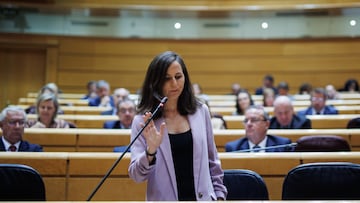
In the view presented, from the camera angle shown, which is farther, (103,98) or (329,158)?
(103,98)

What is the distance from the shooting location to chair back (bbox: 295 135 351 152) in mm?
3502

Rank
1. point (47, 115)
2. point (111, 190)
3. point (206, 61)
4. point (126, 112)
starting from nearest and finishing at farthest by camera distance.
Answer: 1. point (111, 190)
2. point (47, 115)
3. point (126, 112)
4. point (206, 61)

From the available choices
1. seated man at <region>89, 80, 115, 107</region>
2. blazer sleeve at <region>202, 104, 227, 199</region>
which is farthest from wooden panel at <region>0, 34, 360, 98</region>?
blazer sleeve at <region>202, 104, 227, 199</region>

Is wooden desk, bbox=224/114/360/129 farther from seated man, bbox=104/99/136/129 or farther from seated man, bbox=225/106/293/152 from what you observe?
seated man, bbox=225/106/293/152

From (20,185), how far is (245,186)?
1187mm

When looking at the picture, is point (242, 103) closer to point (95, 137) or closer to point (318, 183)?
point (95, 137)

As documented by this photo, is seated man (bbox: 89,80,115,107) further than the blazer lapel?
Yes

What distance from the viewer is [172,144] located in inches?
71.5

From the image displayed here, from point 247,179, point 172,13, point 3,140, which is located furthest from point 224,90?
point 247,179

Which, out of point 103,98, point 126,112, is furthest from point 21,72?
point 126,112

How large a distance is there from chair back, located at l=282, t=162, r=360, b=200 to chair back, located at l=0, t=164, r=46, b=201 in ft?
4.28

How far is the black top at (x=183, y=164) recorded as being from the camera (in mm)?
1789

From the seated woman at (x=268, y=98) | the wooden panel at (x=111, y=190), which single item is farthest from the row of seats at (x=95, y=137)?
the seated woman at (x=268, y=98)

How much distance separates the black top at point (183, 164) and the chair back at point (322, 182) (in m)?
0.75
